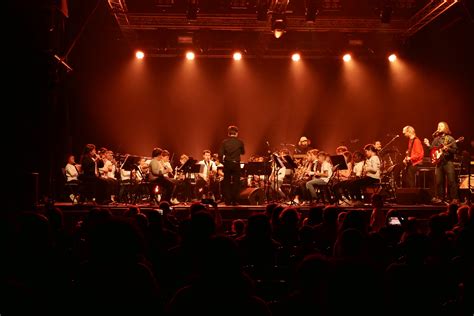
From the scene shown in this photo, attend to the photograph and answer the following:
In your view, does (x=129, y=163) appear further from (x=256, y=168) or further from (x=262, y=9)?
(x=262, y=9)

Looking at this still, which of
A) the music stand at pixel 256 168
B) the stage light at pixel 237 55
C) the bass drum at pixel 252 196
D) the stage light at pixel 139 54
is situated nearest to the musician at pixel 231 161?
the music stand at pixel 256 168

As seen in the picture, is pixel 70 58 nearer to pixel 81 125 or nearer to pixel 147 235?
pixel 81 125

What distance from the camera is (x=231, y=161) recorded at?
13758mm

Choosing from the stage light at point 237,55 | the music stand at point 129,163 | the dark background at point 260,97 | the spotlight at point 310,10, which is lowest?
the music stand at point 129,163

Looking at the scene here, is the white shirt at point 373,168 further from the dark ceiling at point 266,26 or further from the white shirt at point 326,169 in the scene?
the dark ceiling at point 266,26

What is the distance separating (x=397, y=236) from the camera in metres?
6.77

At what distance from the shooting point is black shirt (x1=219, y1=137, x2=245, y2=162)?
1369cm

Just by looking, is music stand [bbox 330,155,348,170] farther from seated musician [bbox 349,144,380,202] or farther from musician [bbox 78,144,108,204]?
musician [bbox 78,144,108,204]

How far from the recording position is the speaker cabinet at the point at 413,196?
1397 centimetres

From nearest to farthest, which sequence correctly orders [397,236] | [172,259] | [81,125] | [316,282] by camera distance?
[316,282] → [172,259] → [397,236] → [81,125]

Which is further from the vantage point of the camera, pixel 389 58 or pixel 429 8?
pixel 389 58

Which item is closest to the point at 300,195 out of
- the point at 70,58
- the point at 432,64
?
the point at 432,64

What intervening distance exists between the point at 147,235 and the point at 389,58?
55.6 feet

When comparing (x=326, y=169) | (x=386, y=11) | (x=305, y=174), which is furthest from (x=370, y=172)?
(x=386, y=11)
